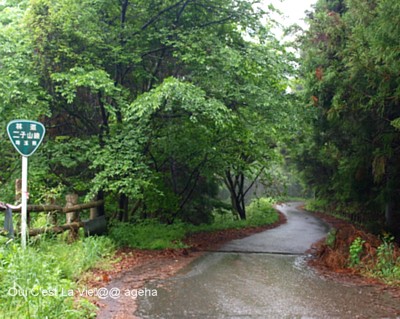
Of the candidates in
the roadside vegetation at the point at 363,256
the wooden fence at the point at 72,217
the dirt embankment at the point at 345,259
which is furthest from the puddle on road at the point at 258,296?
the wooden fence at the point at 72,217

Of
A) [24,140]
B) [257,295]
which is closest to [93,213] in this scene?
[24,140]

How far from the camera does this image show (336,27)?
10.5 m

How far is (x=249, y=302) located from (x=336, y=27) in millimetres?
7669

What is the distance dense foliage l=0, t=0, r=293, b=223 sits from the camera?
9422 mm

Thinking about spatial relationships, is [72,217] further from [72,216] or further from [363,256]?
[363,256]

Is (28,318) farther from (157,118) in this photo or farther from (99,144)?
(157,118)

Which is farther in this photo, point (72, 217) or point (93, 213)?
point (93, 213)

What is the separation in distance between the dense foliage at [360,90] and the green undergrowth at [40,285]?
614 cm

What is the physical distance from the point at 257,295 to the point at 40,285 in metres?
3.30

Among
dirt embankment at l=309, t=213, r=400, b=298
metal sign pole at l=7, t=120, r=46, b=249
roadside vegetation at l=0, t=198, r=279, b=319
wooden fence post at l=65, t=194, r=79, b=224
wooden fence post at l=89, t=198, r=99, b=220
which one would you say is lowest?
dirt embankment at l=309, t=213, r=400, b=298

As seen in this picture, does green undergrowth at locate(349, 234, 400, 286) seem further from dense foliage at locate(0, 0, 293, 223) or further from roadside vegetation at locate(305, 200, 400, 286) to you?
dense foliage at locate(0, 0, 293, 223)

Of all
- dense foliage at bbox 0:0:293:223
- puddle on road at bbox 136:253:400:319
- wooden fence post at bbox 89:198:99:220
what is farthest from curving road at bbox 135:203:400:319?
wooden fence post at bbox 89:198:99:220

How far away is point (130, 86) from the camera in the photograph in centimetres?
1251

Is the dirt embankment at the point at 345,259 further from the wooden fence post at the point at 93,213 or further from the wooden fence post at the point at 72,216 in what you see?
the wooden fence post at the point at 93,213
